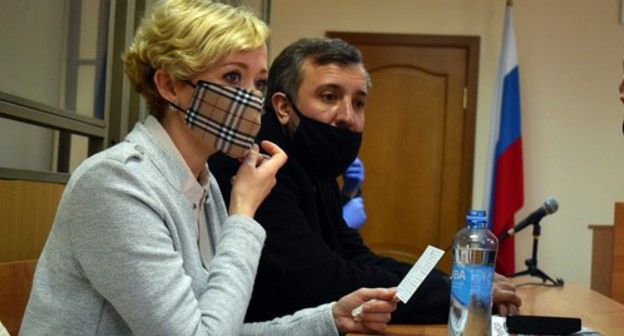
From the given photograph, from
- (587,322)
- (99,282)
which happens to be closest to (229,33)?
(99,282)

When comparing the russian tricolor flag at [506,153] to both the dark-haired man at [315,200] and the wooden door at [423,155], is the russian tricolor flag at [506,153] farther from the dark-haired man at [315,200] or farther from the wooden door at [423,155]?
the dark-haired man at [315,200]

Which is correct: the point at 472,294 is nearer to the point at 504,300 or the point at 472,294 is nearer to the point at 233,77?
the point at 504,300

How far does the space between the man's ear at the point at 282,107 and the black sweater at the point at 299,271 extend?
14cm

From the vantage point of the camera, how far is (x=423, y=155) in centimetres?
442

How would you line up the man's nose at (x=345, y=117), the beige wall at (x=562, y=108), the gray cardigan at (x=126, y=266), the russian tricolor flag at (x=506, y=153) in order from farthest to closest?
1. the beige wall at (x=562, y=108)
2. the russian tricolor flag at (x=506, y=153)
3. the man's nose at (x=345, y=117)
4. the gray cardigan at (x=126, y=266)

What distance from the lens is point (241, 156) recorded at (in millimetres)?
1215

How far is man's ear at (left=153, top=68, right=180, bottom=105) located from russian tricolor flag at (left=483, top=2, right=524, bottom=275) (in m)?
3.32

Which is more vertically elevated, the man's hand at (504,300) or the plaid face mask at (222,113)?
the plaid face mask at (222,113)

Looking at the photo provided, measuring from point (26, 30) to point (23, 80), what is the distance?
143 millimetres

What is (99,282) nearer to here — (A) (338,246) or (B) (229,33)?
(B) (229,33)

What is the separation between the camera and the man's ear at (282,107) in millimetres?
1645

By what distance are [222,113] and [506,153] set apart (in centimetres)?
334

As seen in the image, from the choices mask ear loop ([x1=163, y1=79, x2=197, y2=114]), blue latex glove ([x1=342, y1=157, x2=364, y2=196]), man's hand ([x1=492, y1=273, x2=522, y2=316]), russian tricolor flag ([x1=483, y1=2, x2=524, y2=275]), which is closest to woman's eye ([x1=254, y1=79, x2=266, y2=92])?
mask ear loop ([x1=163, y1=79, x2=197, y2=114])

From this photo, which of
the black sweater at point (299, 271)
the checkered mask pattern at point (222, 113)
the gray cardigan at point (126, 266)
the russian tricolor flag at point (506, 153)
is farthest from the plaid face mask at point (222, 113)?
the russian tricolor flag at point (506, 153)
